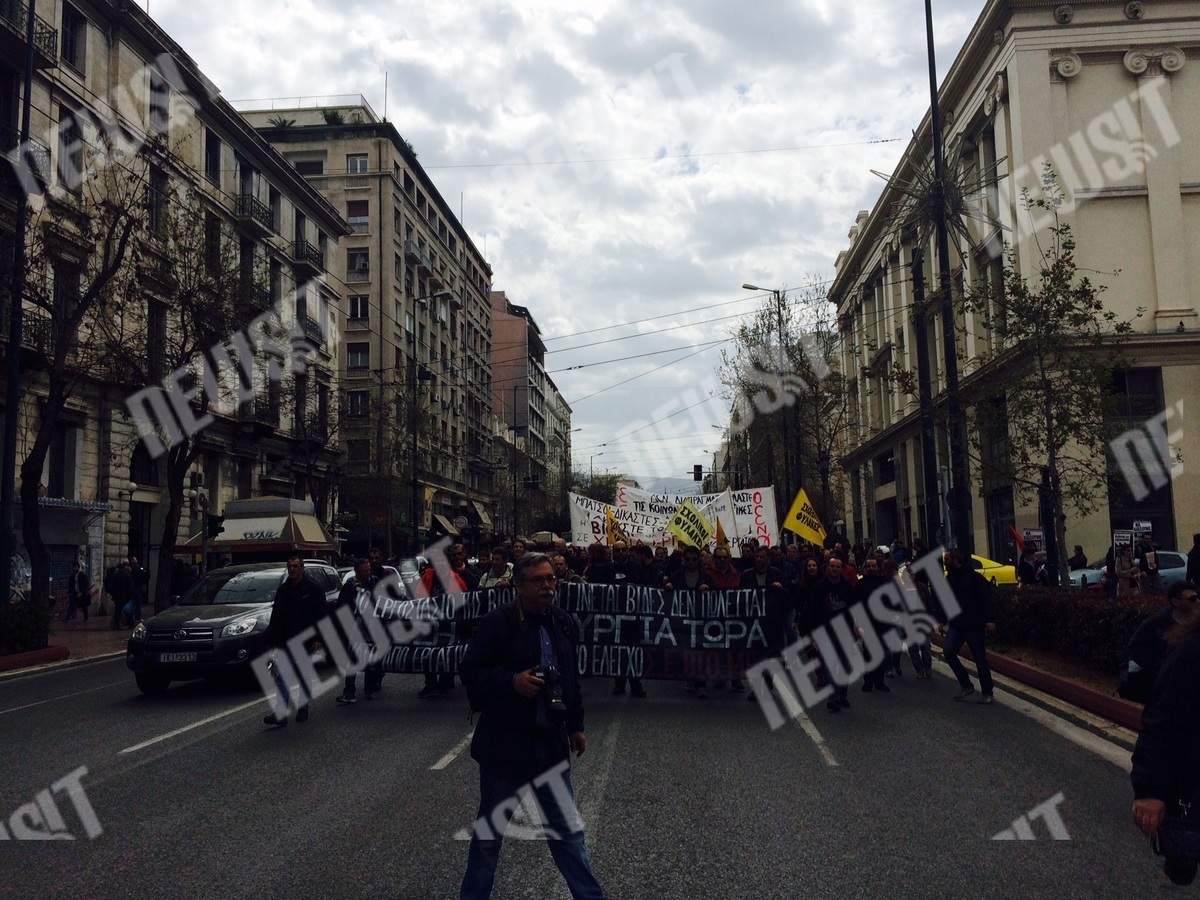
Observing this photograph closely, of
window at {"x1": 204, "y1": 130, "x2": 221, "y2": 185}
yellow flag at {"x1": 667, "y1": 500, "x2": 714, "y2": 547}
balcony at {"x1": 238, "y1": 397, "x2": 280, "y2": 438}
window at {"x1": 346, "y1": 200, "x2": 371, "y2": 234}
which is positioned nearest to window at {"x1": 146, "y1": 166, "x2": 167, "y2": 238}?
window at {"x1": 204, "y1": 130, "x2": 221, "y2": 185}

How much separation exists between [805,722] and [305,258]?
3999 cm

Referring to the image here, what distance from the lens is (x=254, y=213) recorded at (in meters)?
40.9

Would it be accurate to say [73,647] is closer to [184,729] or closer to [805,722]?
[184,729]

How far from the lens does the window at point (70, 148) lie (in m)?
26.6

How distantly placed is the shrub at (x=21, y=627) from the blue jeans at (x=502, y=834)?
53.0ft

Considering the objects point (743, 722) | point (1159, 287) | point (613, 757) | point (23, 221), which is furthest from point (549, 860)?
point (1159, 287)

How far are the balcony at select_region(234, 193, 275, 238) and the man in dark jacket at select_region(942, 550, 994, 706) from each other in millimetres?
33650

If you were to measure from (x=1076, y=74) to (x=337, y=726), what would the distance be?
102 feet

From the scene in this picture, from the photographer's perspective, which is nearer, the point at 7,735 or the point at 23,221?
the point at 7,735

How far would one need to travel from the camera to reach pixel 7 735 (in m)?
10.3

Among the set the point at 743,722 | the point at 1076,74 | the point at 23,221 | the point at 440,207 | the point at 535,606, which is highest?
the point at 440,207

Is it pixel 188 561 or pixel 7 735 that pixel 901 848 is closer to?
pixel 7 735

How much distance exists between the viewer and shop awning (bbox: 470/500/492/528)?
76500 millimetres

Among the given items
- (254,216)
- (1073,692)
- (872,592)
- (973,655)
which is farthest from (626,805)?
(254,216)
